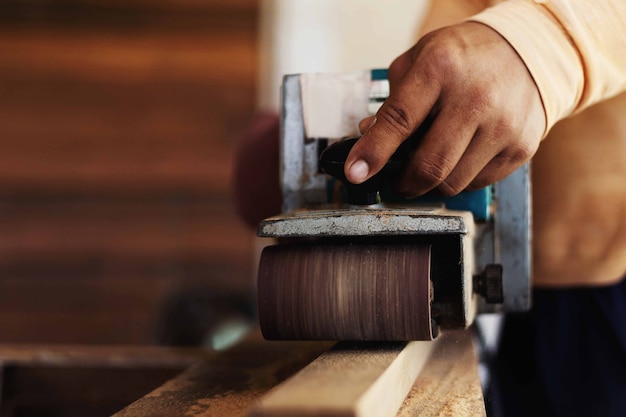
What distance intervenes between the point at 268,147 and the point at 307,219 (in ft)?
2.01

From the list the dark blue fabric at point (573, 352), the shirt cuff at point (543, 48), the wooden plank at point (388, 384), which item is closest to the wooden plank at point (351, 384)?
the wooden plank at point (388, 384)

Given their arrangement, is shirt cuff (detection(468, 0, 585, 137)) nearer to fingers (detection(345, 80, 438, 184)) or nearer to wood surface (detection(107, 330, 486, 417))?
fingers (detection(345, 80, 438, 184))

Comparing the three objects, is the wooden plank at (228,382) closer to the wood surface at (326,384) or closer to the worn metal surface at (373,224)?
the wood surface at (326,384)

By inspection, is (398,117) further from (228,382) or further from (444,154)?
(228,382)

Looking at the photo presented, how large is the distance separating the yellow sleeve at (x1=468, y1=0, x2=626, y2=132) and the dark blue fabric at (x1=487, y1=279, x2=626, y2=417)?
525 mm

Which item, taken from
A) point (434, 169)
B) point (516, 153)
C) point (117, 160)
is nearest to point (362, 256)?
point (434, 169)

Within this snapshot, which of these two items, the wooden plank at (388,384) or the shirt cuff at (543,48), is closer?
the wooden plank at (388,384)

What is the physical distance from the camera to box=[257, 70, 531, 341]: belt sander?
0.73 meters

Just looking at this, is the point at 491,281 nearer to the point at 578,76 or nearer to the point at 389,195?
the point at 389,195

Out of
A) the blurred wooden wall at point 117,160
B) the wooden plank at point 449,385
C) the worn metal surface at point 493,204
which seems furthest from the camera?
the blurred wooden wall at point 117,160

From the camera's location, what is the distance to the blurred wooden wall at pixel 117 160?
3.38 meters

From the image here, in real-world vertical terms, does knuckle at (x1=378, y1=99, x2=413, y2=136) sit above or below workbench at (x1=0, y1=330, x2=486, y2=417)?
above

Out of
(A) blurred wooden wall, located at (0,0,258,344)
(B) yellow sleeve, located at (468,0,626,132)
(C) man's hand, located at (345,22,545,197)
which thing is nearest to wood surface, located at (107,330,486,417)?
(C) man's hand, located at (345,22,545,197)

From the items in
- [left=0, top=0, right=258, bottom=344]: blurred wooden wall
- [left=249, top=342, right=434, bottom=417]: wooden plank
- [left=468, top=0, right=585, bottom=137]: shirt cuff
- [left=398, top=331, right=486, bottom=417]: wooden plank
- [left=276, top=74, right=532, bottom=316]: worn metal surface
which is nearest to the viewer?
[left=249, top=342, right=434, bottom=417]: wooden plank
